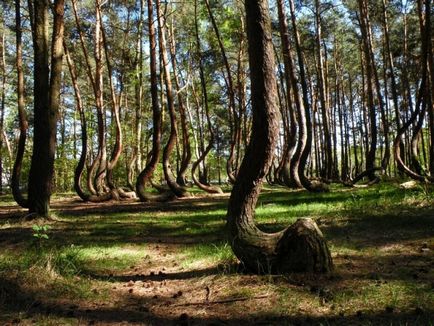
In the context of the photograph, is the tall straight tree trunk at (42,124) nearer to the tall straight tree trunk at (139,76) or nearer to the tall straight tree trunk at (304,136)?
the tall straight tree trunk at (304,136)

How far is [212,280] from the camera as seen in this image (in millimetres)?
4832

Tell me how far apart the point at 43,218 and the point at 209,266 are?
5563 millimetres

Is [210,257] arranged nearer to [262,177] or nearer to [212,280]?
[212,280]

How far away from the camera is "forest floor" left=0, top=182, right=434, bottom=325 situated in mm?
3789

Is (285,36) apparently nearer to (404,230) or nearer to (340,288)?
(404,230)

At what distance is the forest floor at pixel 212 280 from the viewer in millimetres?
3789

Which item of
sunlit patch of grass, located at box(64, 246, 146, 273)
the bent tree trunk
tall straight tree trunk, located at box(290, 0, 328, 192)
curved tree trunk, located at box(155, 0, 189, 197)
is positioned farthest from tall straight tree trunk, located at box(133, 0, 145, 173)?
the bent tree trunk

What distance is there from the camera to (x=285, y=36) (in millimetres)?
13891

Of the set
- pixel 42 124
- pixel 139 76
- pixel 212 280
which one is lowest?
pixel 212 280

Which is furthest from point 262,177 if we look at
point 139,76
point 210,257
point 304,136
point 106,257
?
point 139,76

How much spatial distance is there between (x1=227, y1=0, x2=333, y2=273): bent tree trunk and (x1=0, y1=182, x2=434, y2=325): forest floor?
7.1 inches

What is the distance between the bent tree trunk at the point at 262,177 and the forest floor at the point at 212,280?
0.18m

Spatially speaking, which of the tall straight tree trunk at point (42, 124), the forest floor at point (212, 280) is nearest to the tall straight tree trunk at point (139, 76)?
the tall straight tree trunk at point (42, 124)

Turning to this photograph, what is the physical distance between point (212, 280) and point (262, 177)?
1332 millimetres
